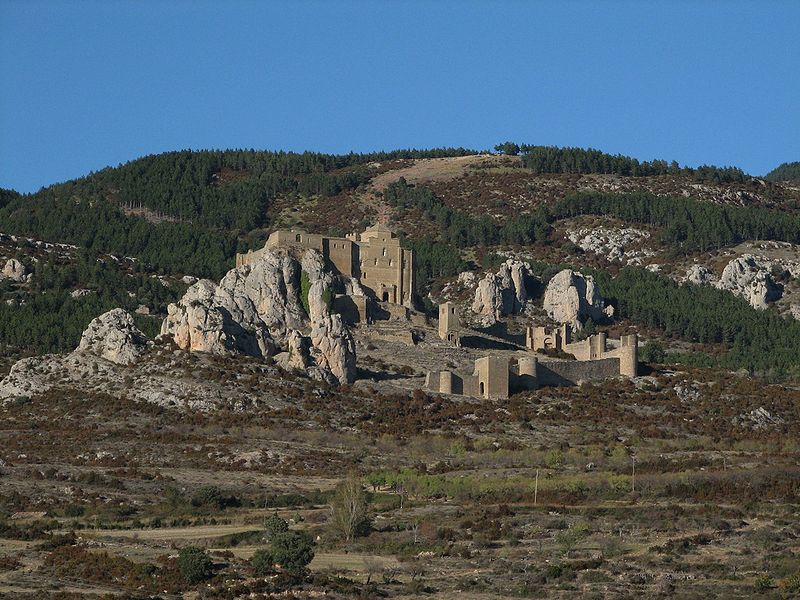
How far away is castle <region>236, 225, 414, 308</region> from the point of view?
368ft


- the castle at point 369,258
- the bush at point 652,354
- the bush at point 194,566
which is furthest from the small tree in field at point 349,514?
the bush at point 652,354

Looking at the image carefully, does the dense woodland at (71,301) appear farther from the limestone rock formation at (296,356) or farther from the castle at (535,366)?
the castle at (535,366)

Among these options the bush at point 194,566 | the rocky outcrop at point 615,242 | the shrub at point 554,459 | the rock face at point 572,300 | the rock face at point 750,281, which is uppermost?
the rocky outcrop at point 615,242

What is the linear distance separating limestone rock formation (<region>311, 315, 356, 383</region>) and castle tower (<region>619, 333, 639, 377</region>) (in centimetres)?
1633

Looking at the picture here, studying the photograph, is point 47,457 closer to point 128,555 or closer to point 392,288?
point 128,555

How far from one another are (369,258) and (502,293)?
2509 centimetres

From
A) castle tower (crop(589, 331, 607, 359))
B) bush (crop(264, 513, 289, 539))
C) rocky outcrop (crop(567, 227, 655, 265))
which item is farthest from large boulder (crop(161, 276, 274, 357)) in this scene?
rocky outcrop (crop(567, 227, 655, 265))

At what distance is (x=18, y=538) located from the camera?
64.4 metres

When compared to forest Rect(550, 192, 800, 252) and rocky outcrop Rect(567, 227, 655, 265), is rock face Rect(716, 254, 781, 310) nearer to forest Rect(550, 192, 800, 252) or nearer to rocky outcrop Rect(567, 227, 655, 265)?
forest Rect(550, 192, 800, 252)

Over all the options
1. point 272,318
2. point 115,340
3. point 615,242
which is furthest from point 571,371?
point 615,242

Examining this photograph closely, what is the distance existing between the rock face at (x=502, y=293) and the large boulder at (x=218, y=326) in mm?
32083

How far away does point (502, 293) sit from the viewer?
136750 millimetres

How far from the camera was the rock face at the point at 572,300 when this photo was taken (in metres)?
136

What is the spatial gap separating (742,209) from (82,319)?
246ft
